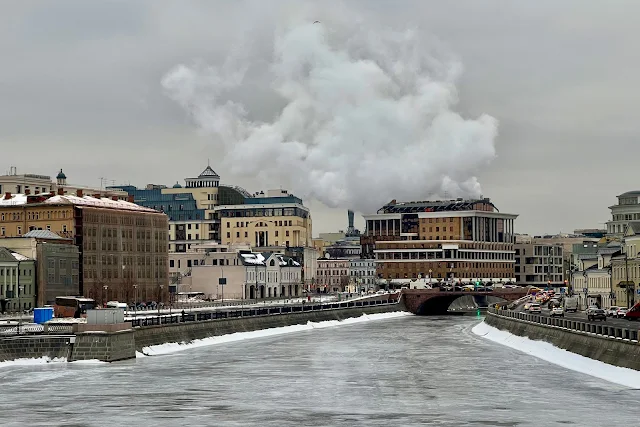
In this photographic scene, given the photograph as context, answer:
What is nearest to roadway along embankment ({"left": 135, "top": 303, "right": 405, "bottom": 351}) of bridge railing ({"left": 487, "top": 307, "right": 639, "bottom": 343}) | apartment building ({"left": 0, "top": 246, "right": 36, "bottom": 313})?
bridge railing ({"left": 487, "top": 307, "right": 639, "bottom": 343})

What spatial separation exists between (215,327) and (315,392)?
59.5 m

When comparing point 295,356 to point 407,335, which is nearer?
point 295,356

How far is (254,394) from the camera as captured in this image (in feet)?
251

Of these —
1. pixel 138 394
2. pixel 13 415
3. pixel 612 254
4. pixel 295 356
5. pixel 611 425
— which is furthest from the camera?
pixel 612 254

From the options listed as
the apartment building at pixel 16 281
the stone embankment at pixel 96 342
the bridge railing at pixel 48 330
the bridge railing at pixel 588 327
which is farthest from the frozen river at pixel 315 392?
the apartment building at pixel 16 281

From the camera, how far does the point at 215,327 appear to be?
136m

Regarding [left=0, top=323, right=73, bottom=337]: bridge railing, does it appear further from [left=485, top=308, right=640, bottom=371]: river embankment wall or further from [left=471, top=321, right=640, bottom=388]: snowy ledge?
[left=485, top=308, right=640, bottom=371]: river embankment wall

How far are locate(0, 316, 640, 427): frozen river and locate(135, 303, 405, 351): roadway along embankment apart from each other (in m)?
2.65

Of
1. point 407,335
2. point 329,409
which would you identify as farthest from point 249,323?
point 329,409

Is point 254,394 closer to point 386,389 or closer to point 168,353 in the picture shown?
point 386,389

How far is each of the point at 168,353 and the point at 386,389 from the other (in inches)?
1468

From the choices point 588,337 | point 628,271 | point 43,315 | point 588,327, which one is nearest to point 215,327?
point 43,315

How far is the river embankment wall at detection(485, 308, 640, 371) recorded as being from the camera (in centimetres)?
8144

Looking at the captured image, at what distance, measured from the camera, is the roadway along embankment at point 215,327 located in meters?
112
